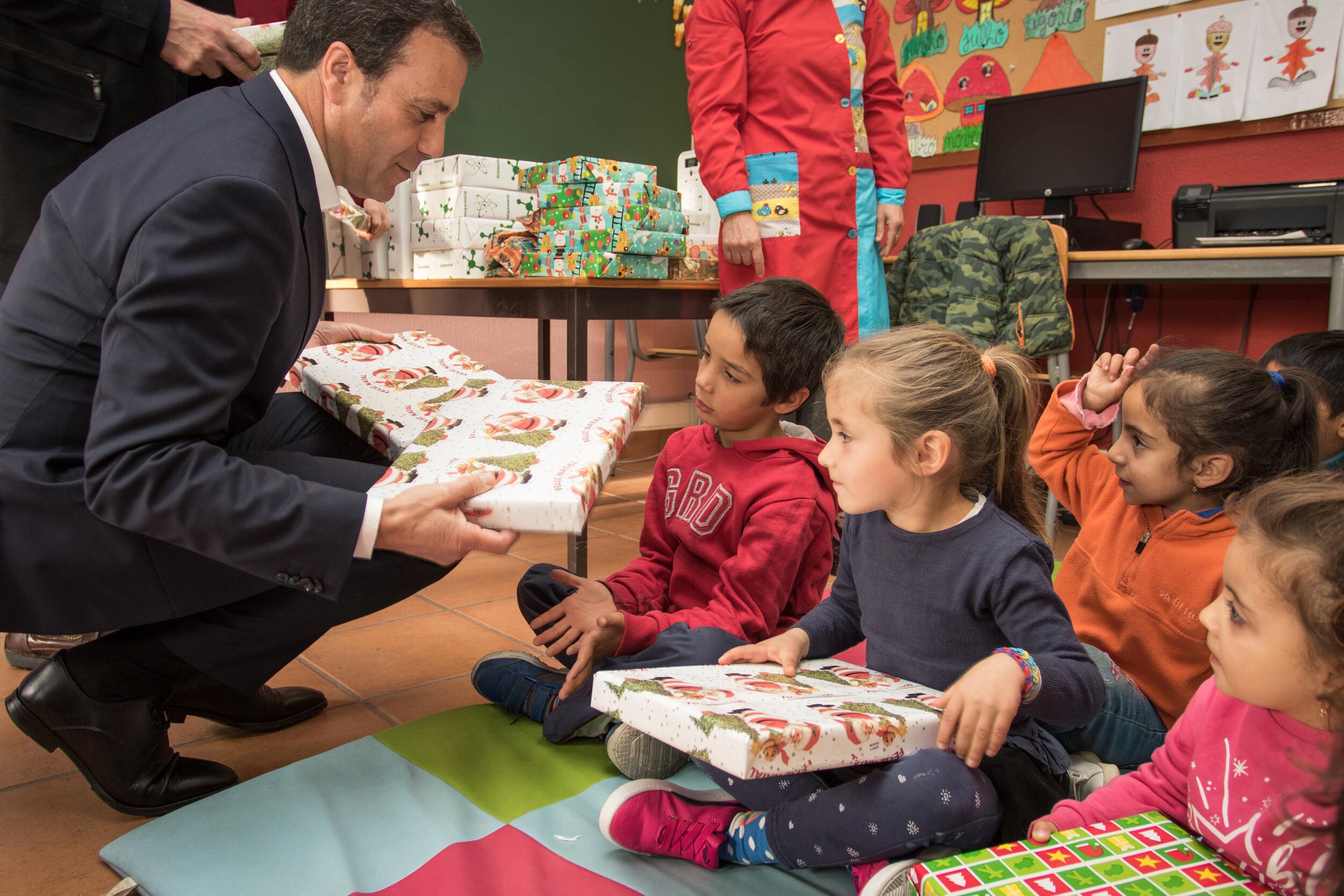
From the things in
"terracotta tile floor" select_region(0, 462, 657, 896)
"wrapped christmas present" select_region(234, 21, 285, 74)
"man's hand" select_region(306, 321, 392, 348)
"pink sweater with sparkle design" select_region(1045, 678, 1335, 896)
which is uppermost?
"wrapped christmas present" select_region(234, 21, 285, 74)

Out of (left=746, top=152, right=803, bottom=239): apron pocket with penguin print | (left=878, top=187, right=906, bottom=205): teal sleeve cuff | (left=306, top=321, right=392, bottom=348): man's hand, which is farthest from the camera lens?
(left=878, top=187, right=906, bottom=205): teal sleeve cuff

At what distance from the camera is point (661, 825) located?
3.67ft

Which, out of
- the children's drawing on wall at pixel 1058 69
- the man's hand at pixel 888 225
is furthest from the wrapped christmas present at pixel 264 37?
the children's drawing on wall at pixel 1058 69

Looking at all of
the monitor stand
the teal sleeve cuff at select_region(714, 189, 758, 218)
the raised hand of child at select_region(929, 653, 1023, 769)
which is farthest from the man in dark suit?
the monitor stand

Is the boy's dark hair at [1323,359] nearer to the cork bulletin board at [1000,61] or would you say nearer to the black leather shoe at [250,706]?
the black leather shoe at [250,706]

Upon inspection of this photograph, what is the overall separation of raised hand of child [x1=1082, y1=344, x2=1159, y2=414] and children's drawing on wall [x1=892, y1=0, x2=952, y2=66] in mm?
3049

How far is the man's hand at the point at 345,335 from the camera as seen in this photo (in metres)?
1.78

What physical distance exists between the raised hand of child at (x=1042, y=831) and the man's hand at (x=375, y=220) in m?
2.02

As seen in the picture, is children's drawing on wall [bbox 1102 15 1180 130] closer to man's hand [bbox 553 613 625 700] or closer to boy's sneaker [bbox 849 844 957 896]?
man's hand [bbox 553 613 625 700]

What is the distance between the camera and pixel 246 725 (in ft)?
4.96

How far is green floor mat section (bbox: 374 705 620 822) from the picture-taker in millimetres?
1269

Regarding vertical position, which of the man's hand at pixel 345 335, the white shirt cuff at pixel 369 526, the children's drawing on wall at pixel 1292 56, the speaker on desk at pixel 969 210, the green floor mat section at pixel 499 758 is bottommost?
the green floor mat section at pixel 499 758

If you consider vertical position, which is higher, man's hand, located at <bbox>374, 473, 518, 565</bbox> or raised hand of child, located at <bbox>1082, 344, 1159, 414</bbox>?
raised hand of child, located at <bbox>1082, 344, 1159, 414</bbox>

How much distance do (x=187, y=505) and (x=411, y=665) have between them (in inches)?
36.7
